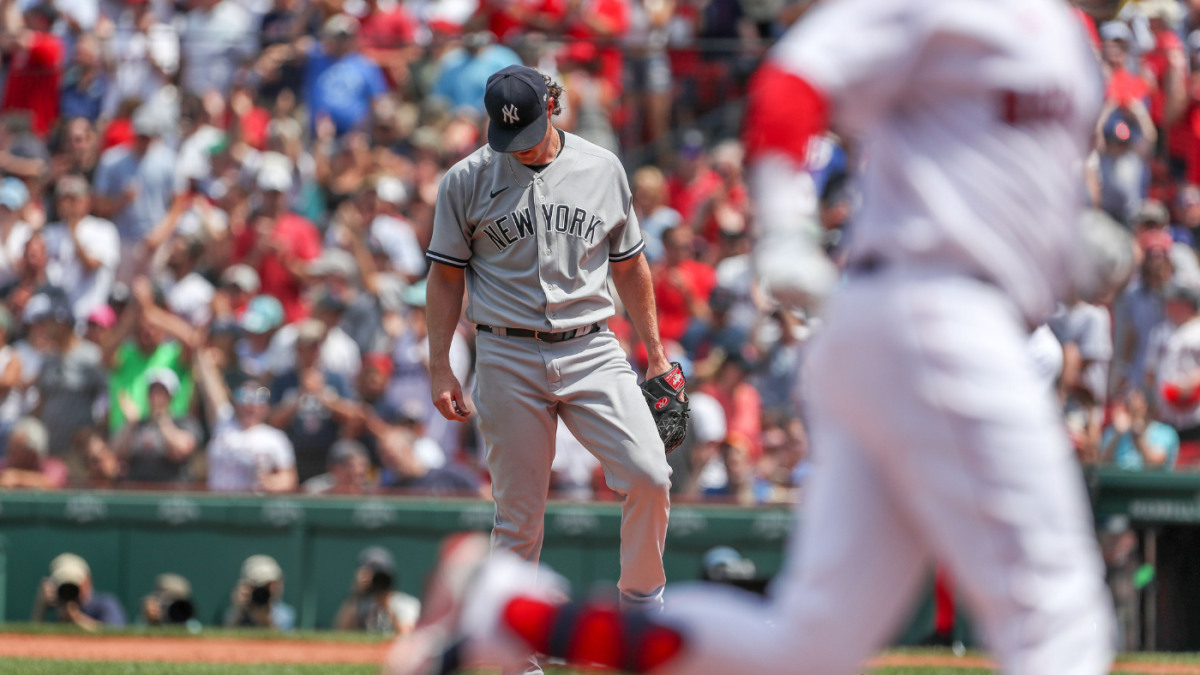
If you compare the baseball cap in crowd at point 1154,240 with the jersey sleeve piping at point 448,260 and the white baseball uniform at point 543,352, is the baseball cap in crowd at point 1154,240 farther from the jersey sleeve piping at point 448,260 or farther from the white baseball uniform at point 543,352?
the jersey sleeve piping at point 448,260

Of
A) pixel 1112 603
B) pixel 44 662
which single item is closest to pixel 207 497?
pixel 44 662

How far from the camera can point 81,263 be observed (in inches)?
482

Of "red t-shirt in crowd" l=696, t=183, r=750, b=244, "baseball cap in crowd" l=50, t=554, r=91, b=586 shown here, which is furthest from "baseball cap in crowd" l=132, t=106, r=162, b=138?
"red t-shirt in crowd" l=696, t=183, r=750, b=244

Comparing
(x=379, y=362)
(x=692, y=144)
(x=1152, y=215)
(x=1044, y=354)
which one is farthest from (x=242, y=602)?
(x=1152, y=215)

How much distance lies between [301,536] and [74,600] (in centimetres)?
142

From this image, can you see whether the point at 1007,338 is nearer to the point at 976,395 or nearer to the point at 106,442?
the point at 976,395

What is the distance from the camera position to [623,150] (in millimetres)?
12977

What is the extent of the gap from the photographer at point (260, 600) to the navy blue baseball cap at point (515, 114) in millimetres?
4724

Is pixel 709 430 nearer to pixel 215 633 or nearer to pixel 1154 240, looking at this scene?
pixel 1154 240

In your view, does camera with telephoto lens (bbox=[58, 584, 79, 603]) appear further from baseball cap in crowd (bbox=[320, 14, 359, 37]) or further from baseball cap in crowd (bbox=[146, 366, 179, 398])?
baseball cap in crowd (bbox=[320, 14, 359, 37])

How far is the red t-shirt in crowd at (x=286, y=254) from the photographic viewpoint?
11875mm

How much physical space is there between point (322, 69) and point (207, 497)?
16.2ft

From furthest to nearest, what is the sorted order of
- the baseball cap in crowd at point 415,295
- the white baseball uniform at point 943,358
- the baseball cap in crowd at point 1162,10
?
the baseball cap in crowd at point 1162,10 → the baseball cap in crowd at point 415,295 → the white baseball uniform at point 943,358

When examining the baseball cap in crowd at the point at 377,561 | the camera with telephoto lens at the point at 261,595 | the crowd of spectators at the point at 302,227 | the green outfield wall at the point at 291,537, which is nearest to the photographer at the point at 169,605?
the green outfield wall at the point at 291,537
